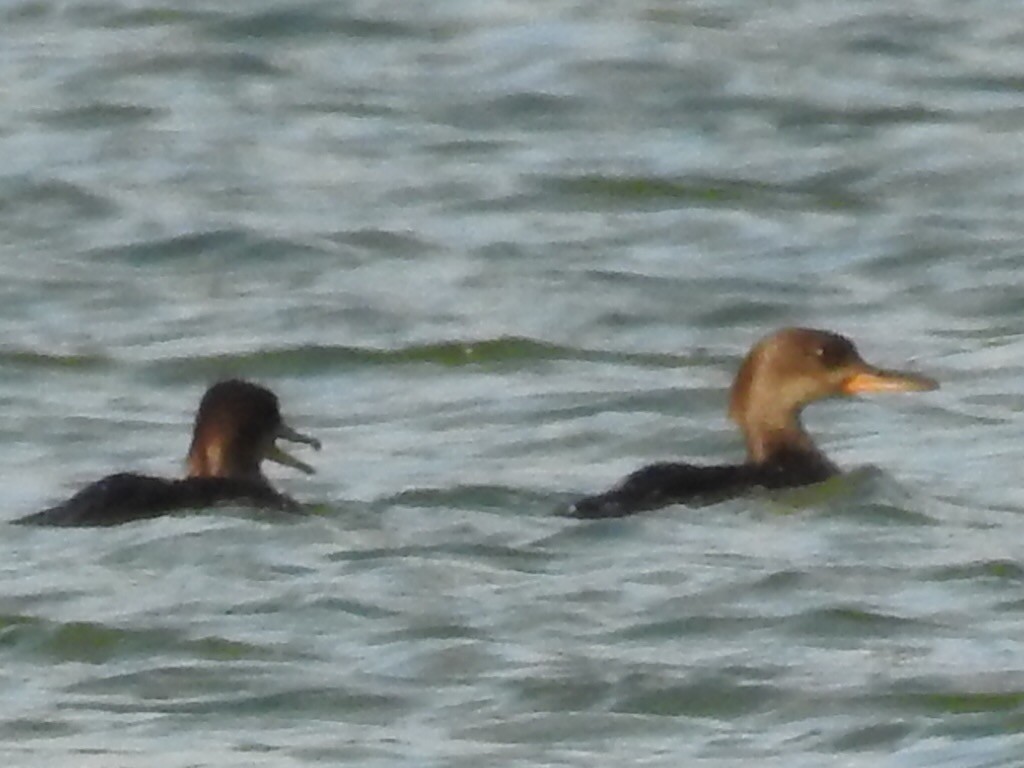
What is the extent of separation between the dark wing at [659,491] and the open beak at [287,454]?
105cm

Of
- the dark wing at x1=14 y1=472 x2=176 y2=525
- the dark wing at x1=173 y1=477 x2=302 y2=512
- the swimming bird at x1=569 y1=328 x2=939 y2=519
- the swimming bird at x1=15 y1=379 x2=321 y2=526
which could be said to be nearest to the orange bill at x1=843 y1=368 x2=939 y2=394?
the swimming bird at x1=569 y1=328 x2=939 y2=519

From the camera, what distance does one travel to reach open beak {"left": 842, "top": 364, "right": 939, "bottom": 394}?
14.1 meters

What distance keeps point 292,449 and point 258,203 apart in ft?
14.0

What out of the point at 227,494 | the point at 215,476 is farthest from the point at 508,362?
the point at 227,494

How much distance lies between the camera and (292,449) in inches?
587

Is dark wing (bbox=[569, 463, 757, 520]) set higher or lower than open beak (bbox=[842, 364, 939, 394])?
lower

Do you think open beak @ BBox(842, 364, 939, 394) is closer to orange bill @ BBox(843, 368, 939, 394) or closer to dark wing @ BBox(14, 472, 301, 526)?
orange bill @ BBox(843, 368, 939, 394)

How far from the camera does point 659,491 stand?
12641mm

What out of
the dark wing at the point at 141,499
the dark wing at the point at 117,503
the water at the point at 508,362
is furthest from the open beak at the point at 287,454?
the dark wing at the point at 117,503

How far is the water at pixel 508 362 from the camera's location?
10.8 meters

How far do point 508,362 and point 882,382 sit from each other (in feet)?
7.82

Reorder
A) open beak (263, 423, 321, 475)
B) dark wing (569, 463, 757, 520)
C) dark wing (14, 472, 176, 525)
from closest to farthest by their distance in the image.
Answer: dark wing (14, 472, 176, 525) < dark wing (569, 463, 757, 520) < open beak (263, 423, 321, 475)

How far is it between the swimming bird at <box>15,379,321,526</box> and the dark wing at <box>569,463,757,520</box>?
36.7 inches

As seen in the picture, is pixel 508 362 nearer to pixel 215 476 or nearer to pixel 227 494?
pixel 215 476
